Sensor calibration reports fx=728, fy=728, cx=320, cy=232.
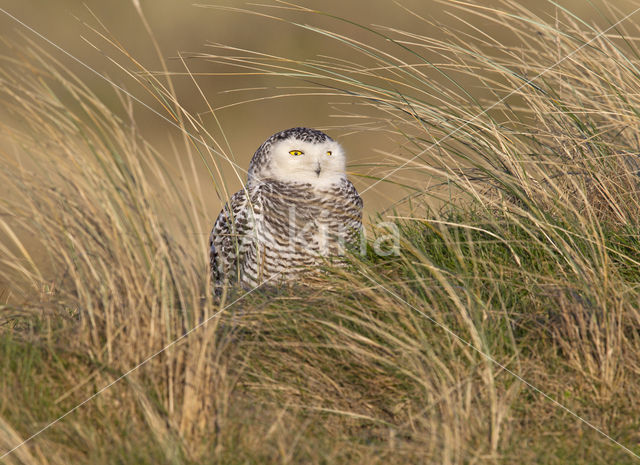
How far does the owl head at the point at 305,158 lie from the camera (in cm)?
396

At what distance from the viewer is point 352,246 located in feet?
11.4

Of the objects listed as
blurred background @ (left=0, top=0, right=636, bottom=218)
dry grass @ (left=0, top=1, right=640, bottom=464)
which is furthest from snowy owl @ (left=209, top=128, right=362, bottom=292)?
blurred background @ (left=0, top=0, right=636, bottom=218)

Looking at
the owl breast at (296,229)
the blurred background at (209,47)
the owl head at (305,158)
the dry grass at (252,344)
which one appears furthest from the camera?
the blurred background at (209,47)

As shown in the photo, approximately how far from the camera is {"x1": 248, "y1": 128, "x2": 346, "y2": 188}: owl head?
3961mm

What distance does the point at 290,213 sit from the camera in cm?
384

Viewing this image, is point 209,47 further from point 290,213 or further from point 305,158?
point 290,213

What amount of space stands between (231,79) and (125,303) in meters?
11.8

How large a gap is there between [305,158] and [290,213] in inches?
13.1

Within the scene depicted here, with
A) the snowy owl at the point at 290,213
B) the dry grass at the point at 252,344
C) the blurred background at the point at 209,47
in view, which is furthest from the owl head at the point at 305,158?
the blurred background at the point at 209,47

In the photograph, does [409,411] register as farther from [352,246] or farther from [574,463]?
[352,246]

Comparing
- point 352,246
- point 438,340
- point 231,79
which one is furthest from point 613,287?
point 231,79

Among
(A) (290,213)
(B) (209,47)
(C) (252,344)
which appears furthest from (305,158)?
(B) (209,47)

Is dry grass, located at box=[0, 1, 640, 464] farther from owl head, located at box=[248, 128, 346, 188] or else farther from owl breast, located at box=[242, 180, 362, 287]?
owl head, located at box=[248, 128, 346, 188]

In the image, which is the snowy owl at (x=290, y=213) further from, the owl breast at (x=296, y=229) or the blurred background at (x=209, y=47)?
the blurred background at (x=209, y=47)
